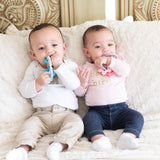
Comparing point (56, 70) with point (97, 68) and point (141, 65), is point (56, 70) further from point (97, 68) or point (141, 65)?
point (141, 65)

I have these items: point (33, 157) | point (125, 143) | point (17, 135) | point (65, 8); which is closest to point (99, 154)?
point (125, 143)

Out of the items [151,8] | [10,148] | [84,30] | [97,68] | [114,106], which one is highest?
[151,8]

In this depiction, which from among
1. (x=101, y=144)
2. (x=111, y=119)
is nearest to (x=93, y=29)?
(x=111, y=119)

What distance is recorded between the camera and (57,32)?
1.48m

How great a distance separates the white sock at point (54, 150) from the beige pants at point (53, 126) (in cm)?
3

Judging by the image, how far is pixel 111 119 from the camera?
4.47 ft

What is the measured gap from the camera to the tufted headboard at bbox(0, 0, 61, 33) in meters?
1.80

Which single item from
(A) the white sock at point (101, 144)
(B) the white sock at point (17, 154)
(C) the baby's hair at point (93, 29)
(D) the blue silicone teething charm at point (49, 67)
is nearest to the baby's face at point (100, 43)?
(C) the baby's hair at point (93, 29)

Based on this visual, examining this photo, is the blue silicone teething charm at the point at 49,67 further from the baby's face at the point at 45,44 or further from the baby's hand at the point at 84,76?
the baby's hand at the point at 84,76

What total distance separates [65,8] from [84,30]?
0.33 metres

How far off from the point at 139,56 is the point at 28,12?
3.04 feet

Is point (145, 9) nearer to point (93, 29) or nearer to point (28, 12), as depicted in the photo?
point (93, 29)

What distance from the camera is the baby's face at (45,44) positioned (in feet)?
4.61

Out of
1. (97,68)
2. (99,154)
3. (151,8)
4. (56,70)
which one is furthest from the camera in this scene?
(151,8)
